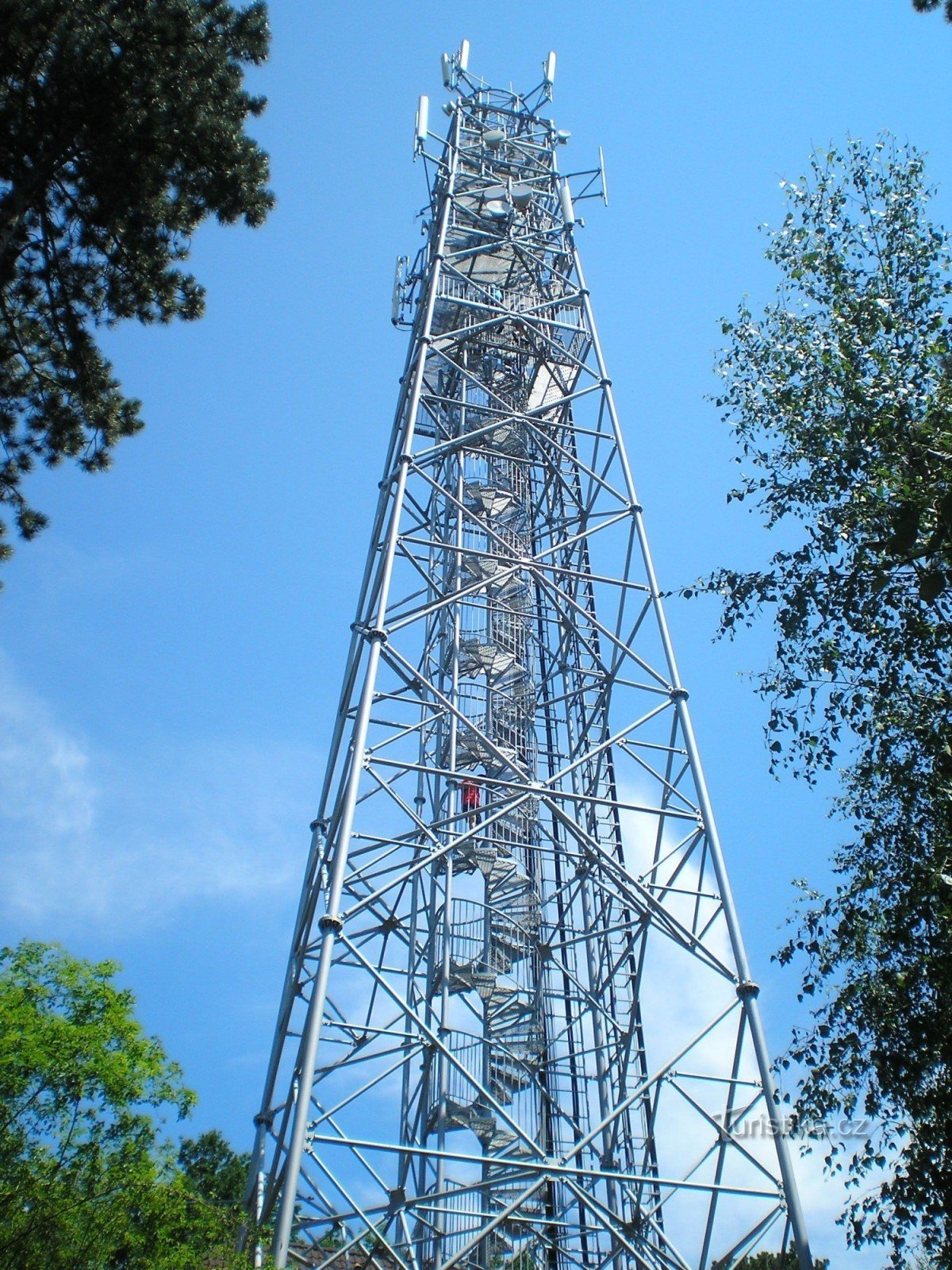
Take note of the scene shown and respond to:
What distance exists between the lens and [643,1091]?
817cm

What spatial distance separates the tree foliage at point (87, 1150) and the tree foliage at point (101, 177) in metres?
5.42

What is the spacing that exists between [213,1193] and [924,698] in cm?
808

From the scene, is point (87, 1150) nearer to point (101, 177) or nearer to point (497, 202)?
point (101, 177)

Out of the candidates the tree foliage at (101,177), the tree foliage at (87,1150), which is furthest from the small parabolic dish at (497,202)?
the tree foliage at (87,1150)

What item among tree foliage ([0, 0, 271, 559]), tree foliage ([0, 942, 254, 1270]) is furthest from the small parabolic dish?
tree foliage ([0, 942, 254, 1270])

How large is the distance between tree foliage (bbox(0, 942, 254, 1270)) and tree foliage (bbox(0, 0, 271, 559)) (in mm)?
5415

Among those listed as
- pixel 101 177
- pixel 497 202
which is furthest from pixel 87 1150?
pixel 497 202

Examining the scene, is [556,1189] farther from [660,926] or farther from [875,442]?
[875,442]

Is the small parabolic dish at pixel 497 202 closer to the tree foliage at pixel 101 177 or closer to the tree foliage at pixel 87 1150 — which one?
the tree foliage at pixel 101 177

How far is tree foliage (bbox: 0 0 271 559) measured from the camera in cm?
951

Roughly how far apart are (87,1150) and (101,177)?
31.2 feet

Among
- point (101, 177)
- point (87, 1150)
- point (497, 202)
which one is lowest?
point (87, 1150)

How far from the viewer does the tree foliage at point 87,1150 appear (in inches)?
304

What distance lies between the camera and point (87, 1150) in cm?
1170
